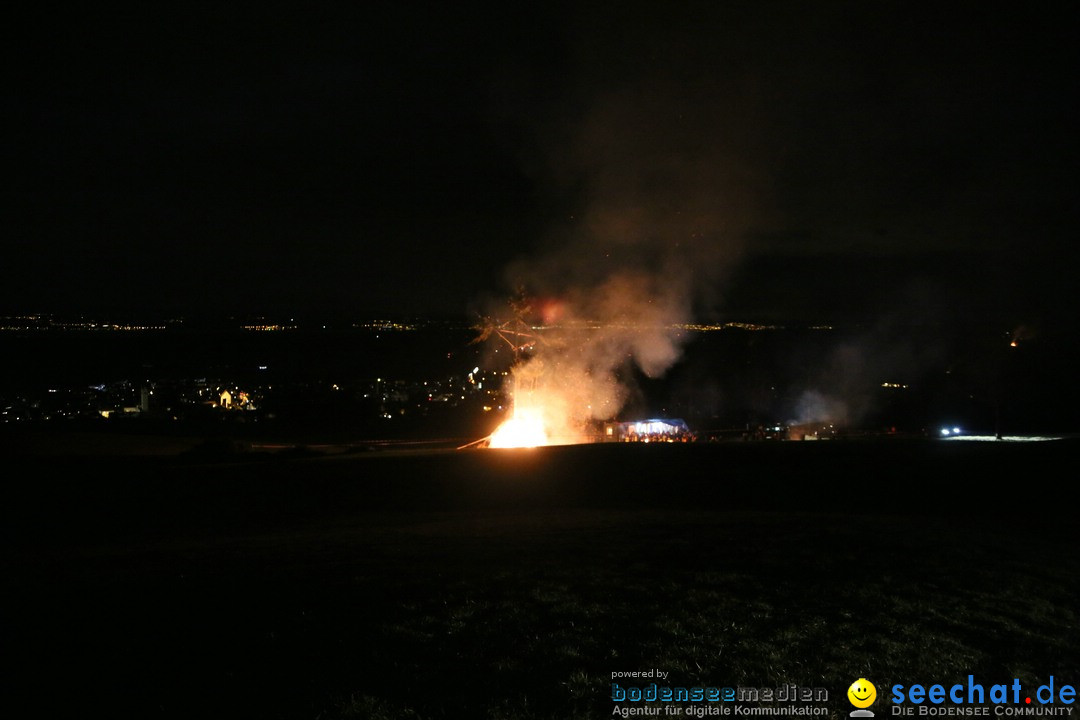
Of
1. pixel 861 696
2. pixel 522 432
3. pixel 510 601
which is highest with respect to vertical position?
pixel 522 432

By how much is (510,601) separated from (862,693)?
330cm

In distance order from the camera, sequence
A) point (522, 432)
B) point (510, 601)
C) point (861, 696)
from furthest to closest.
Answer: point (522, 432) < point (510, 601) < point (861, 696)

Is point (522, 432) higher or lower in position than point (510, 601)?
higher

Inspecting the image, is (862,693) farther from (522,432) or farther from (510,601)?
(522,432)

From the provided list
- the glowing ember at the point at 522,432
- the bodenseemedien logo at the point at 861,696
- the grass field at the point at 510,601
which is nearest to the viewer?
the bodenseemedien logo at the point at 861,696

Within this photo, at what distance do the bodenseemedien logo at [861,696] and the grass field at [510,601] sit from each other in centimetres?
7

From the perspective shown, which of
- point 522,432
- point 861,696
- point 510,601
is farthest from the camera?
point 522,432

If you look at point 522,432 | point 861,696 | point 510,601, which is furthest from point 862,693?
point 522,432

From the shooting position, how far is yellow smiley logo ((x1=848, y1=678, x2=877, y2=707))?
510 centimetres

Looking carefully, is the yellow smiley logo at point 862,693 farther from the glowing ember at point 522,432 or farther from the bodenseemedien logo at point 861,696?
the glowing ember at point 522,432

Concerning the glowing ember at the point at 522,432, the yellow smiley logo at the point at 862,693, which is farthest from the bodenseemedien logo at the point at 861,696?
the glowing ember at the point at 522,432

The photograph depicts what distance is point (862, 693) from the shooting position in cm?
520

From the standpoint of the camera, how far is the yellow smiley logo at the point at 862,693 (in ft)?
16.7

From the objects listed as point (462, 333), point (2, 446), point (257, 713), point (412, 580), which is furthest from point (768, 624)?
point (462, 333)
